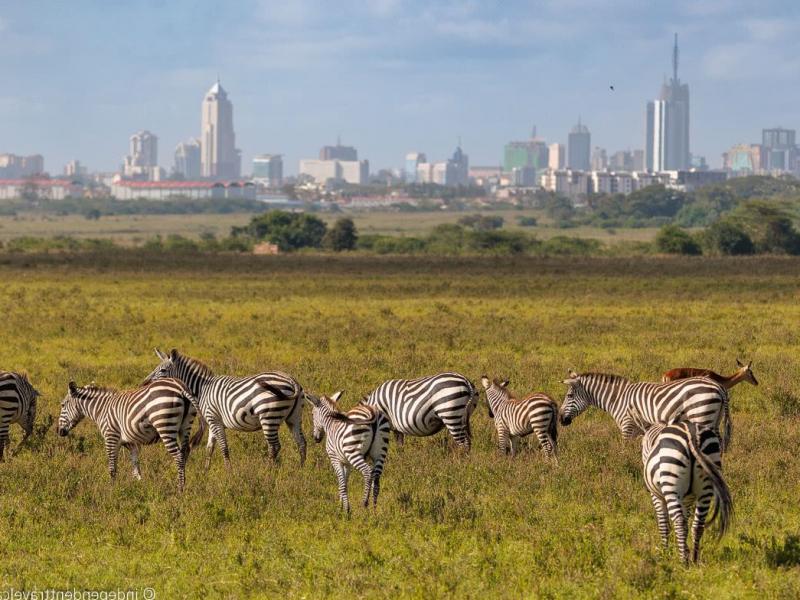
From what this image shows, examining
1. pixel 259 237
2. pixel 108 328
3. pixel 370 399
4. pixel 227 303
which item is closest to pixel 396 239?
pixel 259 237

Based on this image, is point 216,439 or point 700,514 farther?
point 216,439

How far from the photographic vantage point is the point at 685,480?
11.6 metres

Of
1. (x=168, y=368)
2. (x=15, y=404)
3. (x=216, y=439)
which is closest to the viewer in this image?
(x=216, y=439)

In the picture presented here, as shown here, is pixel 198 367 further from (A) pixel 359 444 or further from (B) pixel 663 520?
(B) pixel 663 520

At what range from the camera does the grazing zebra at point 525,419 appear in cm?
1619

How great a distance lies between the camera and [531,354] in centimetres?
3003

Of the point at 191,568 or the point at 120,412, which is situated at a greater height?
the point at 120,412

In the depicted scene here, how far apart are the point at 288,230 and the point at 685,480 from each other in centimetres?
10072

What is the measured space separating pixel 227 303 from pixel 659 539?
3352 cm

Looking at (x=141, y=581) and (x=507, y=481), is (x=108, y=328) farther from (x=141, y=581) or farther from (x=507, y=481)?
(x=141, y=581)

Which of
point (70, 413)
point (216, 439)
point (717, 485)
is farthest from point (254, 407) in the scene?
point (717, 485)

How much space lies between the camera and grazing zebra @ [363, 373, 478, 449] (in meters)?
16.4

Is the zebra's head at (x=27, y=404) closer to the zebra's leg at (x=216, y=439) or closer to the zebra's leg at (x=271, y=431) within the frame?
the zebra's leg at (x=216, y=439)

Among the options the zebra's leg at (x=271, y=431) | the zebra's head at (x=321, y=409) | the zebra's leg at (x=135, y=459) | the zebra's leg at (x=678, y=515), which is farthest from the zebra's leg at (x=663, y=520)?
the zebra's leg at (x=135, y=459)
